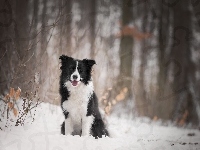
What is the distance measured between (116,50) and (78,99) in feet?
3.76

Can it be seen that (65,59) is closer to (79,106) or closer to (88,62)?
(88,62)

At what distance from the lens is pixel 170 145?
311 centimetres

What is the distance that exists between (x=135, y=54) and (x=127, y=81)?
42 centimetres

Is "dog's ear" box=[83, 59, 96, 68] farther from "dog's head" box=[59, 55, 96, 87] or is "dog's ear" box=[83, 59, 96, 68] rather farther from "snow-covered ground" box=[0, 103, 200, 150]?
"snow-covered ground" box=[0, 103, 200, 150]

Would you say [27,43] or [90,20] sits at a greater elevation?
[90,20]

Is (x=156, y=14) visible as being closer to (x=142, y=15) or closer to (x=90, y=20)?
(x=142, y=15)

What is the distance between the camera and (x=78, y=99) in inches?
129

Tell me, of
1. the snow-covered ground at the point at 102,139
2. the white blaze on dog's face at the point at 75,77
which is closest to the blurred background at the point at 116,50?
the snow-covered ground at the point at 102,139

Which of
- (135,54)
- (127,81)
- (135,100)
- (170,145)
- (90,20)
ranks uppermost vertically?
(90,20)

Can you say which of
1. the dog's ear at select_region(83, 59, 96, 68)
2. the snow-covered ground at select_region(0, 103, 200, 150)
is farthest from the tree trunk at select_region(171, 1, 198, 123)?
the dog's ear at select_region(83, 59, 96, 68)

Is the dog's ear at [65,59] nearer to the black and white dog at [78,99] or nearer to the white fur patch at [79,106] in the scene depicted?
the black and white dog at [78,99]

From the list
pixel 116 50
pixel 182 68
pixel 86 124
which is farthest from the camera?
pixel 182 68

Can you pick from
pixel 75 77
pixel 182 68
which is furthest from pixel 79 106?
pixel 182 68

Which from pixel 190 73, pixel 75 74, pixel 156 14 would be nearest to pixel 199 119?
pixel 190 73
